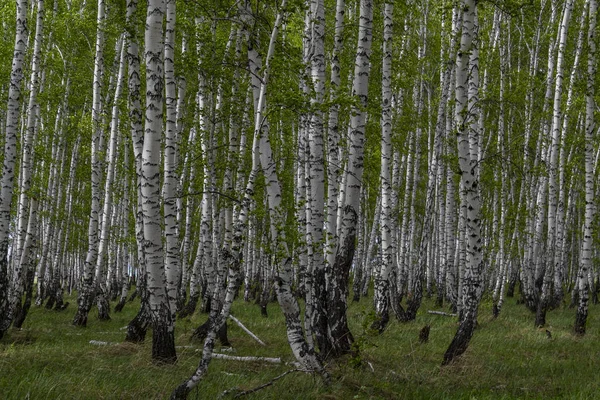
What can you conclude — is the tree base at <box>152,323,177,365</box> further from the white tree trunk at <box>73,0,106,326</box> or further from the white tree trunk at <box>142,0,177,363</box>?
the white tree trunk at <box>73,0,106,326</box>

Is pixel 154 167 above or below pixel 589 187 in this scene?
below

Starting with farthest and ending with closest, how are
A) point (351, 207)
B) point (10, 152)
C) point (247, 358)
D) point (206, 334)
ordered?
point (206, 334) < point (10, 152) < point (247, 358) < point (351, 207)

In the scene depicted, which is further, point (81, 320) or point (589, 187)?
point (81, 320)

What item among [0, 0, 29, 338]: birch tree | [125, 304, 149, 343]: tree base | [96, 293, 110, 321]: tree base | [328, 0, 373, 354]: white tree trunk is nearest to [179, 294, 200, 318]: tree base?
[96, 293, 110, 321]: tree base

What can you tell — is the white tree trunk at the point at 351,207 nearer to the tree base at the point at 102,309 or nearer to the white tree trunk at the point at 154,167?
the white tree trunk at the point at 154,167

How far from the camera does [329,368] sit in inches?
357

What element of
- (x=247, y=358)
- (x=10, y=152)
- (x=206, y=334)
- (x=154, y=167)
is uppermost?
(x=10, y=152)

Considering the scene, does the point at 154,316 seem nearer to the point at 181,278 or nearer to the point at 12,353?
the point at 12,353

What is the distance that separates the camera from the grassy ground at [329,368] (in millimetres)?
7473

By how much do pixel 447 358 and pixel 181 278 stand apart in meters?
13.8

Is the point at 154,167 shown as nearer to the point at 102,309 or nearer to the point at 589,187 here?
the point at 102,309

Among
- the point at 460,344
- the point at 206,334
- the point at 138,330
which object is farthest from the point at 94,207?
the point at 460,344

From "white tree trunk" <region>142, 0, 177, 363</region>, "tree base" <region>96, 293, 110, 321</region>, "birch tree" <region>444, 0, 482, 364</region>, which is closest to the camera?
"white tree trunk" <region>142, 0, 177, 363</region>

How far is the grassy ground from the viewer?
7473mm
